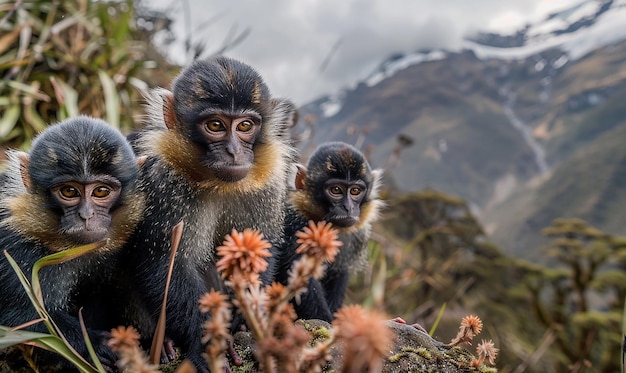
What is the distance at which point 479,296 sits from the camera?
16406mm

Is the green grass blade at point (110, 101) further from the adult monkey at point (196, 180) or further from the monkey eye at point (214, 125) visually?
the monkey eye at point (214, 125)

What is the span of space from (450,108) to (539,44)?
57.3 m

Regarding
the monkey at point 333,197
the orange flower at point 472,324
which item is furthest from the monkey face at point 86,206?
the orange flower at point 472,324

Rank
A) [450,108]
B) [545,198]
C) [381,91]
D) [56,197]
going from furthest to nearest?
[381,91] < [450,108] < [545,198] < [56,197]

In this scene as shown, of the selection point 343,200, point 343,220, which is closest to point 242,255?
point 343,220

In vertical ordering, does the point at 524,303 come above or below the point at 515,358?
below

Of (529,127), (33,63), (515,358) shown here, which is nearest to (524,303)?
(515,358)

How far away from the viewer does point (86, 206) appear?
193 centimetres

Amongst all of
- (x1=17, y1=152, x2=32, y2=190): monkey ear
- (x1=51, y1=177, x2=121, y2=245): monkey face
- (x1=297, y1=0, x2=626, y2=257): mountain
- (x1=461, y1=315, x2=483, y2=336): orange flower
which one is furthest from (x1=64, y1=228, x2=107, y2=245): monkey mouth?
(x1=297, y1=0, x2=626, y2=257): mountain

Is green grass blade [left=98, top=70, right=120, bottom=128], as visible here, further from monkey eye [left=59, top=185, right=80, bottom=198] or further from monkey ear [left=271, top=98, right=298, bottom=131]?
monkey eye [left=59, top=185, right=80, bottom=198]

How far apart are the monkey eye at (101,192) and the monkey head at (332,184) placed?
142 cm

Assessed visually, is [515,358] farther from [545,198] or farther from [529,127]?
[529,127]

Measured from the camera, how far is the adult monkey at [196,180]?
2047mm

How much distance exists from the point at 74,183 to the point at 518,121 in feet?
400
